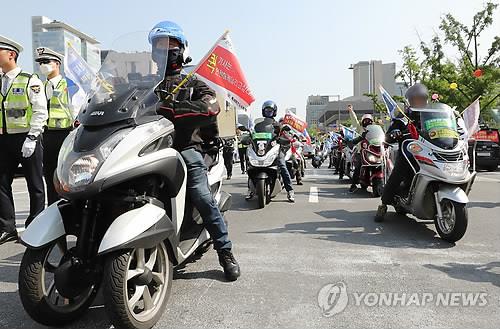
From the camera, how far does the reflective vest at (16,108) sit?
505cm

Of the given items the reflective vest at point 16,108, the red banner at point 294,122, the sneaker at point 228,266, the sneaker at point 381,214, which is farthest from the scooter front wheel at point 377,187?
the reflective vest at point 16,108

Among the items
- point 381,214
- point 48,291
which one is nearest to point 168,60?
point 48,291

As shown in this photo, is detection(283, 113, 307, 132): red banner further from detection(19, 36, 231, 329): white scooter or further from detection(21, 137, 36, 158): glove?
detection(19, 36, 231, 329): white scooter

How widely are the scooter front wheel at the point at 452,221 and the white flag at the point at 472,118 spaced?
46.6 inches

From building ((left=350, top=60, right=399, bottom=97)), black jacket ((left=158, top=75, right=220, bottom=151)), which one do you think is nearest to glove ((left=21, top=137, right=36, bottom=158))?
black jacket ((left=158, top=75, right=220, bottom=151))

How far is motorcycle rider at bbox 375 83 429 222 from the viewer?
5676mm

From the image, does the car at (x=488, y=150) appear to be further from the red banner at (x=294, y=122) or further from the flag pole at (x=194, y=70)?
the flag pole at (x=194, y=70)

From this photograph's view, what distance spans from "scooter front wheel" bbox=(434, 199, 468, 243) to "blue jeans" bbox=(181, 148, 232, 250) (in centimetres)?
253

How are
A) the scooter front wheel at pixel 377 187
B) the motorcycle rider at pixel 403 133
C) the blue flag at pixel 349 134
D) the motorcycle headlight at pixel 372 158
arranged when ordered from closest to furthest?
the motorcycle rider at pixel 403 133 < the scooter front wheel at pixel 377 187 < the motorcycle headlight at pixel 372 158 < the blue flag at pixel 349 134

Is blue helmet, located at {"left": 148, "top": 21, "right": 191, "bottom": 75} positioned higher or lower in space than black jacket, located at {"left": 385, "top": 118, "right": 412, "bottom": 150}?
higher

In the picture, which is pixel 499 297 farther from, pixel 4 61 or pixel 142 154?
pixel 4 61

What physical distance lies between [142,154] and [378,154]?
678cm

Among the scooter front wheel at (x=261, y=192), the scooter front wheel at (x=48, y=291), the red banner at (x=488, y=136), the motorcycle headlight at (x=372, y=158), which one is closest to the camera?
the scooter front wheel at (x=48, y=291)

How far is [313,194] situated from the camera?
9.61 meters
